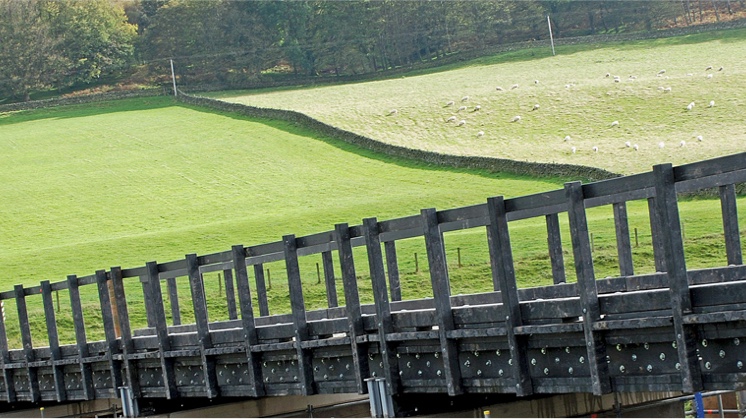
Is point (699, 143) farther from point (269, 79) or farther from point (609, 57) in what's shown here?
point (269, 79)

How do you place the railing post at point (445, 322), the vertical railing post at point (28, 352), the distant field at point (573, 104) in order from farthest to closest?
the distant field at point (573, 104) → the vertical railing post at point (28, 352) → the railing post at point (445, 322)

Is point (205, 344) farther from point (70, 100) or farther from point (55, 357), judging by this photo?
point (70, 100)

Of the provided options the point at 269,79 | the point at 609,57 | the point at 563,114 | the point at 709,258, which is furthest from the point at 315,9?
the point at 709,258

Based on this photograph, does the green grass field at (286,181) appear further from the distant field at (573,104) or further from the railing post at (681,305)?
the railing post at (681,305)

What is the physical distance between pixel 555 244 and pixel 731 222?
2085 millimetres

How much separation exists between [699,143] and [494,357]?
46376 mm

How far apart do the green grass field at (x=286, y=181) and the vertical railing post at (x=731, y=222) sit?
20.2 metres

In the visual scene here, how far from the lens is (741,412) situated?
20.7 m

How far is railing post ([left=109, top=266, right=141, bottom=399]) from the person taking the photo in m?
18.8

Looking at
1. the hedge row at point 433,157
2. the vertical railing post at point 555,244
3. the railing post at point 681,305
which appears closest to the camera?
the railing post at point 681,305

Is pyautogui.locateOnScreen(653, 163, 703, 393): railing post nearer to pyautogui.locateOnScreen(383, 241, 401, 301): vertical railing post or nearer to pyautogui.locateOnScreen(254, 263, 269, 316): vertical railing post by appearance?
pyautogui.locateOnScreen(383, 241, 401, 301): vertical railing post

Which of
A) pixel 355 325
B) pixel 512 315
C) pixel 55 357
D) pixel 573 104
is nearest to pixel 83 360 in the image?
pixel 55 357

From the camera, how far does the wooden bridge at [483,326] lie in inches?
395

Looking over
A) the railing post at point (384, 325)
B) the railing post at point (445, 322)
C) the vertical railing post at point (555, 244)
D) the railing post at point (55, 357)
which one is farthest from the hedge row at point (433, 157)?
the railing post at point (445, 322)
